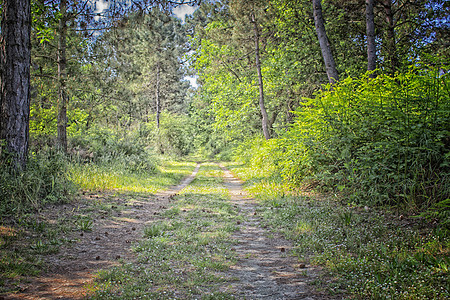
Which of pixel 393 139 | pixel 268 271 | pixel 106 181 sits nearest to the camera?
pixel 268 271

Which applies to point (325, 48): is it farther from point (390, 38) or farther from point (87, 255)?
point (87, 255)

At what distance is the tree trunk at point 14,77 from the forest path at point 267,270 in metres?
5.35

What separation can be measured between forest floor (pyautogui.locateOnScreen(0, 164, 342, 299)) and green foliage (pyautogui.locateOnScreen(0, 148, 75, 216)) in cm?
39

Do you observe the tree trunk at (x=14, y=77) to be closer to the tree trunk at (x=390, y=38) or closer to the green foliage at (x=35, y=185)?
the green foliage at (x=35, y=185)

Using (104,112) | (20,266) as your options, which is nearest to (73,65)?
(104,112)

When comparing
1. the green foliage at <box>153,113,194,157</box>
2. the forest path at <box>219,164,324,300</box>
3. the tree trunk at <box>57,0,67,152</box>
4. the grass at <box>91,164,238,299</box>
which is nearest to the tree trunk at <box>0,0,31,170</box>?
the tree trunk at <box>57,0,67,152</box>

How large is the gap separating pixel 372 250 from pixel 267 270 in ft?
4.81

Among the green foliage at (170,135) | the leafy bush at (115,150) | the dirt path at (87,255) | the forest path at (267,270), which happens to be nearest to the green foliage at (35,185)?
the dirt path at (87,255)

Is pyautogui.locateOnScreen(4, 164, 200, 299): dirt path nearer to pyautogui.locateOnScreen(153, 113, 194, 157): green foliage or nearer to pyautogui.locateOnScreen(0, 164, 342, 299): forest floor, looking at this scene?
pyautogui.locateOnScreen(0, 164, 342, 299): forest floor

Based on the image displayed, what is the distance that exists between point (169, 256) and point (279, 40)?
1465 cm

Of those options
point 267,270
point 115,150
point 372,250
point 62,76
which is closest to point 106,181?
point 62,76

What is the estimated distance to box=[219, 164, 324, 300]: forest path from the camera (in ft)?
9.46

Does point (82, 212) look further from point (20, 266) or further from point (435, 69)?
point (435, 69)

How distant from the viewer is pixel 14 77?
19.1ft
